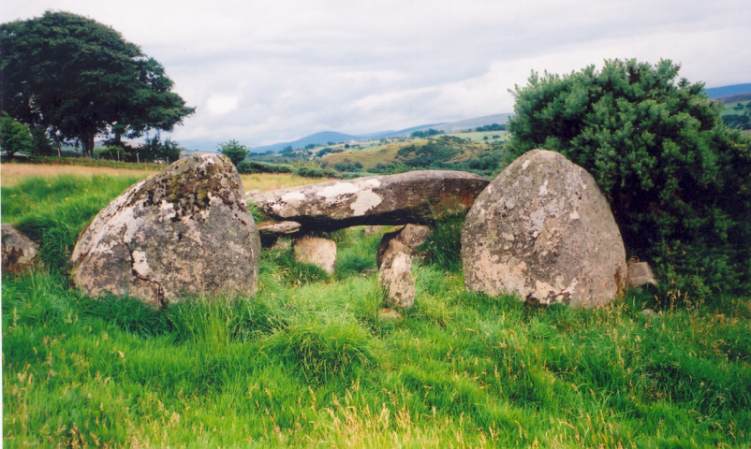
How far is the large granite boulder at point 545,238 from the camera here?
24.8 ft

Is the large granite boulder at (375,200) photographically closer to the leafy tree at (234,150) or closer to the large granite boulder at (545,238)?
the large granite boulder at (545,238)

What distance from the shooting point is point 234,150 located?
25984mm

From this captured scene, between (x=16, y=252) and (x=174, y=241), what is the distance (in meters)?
2.66

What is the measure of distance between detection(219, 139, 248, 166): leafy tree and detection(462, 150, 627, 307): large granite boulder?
20037 mm

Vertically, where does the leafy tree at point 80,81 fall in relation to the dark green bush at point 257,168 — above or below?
above

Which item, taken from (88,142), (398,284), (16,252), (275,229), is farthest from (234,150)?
(398,284)

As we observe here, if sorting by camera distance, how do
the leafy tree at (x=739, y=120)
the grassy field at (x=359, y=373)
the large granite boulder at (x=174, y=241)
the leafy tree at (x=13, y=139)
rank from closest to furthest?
→ the grassy field at (x=359, y=373)
the large granite boulder at (x=174, y=241)
the leafy tree at (x=739, y=120)
the leafy tree at (x=13, y=139)

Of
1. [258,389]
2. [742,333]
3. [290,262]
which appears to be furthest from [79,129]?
[742,333]

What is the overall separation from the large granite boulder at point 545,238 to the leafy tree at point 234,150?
20.0 meters

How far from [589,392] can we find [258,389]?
350cm

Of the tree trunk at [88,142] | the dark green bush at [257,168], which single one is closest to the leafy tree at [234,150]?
the dark green bush at [257,168]

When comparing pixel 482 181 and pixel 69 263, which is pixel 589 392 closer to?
pixel 482 181

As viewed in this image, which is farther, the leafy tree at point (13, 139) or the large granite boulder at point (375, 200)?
the leafy tree at point (13, 139)

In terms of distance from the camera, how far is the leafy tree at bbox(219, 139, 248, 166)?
25.7 meters
